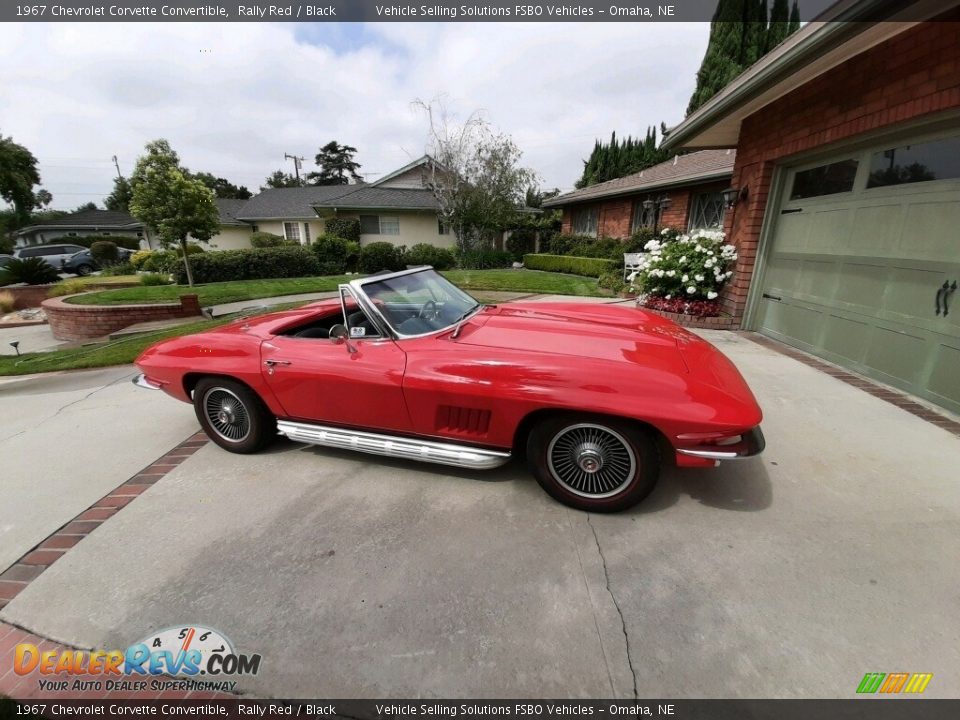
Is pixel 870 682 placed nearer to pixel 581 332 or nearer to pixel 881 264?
pixel 581 332

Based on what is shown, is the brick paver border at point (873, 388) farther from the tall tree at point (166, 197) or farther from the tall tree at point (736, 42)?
the tall tree at point (736, 42)

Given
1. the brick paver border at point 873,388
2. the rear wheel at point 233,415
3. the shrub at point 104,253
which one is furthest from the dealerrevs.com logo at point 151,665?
the shrub at point 104,253

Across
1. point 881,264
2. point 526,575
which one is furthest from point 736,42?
point 526,575

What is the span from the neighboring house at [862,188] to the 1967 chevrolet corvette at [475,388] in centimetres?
269

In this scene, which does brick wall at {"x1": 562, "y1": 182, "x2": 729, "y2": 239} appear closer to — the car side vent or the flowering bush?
the flowering bush

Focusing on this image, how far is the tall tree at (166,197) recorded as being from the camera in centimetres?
1192

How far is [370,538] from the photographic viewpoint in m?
2.20

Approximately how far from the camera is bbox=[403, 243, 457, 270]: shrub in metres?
18.8

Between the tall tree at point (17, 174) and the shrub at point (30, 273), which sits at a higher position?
the tall tree at point (17, 174)

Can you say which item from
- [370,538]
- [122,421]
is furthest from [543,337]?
[122,421]

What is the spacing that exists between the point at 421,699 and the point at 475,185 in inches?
825

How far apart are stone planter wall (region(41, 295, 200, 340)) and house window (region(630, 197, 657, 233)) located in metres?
14.7

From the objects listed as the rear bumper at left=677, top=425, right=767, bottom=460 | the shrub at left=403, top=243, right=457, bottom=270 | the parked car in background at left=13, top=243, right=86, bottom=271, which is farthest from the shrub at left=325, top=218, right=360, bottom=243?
the rear bumper at left=677, top=425, right=767, bottom=460

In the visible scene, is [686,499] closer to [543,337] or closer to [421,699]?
[543,337]
